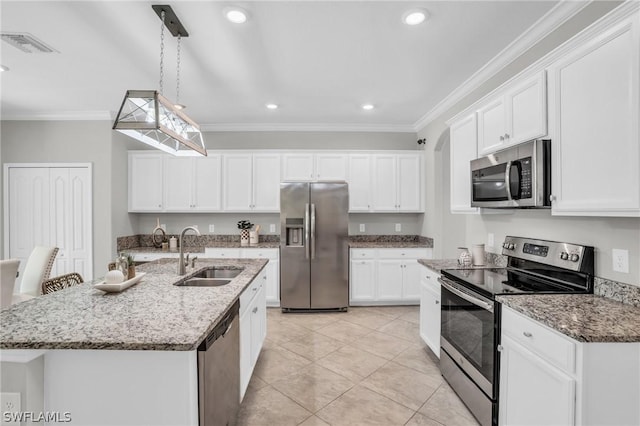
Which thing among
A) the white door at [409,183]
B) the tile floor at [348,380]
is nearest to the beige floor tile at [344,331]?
the tile floor at [348,380]

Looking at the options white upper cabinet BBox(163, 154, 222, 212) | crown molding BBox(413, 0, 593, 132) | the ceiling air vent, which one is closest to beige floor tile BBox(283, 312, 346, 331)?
white upper cabinet BBox(163, 154, 222, 212)

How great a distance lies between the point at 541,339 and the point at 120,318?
6.64ft

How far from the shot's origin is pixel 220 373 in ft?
4.95

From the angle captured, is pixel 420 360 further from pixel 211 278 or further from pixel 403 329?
pixel 211 278

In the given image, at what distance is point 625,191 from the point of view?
4.66 feet

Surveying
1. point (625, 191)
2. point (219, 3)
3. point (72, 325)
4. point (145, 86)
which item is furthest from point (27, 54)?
point (625, 191)

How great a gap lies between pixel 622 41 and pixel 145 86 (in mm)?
4038

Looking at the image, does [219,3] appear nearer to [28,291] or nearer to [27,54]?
[27,54]

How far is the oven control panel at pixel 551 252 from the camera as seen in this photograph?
1.84m

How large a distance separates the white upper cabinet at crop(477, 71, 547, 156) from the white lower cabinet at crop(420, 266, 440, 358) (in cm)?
122

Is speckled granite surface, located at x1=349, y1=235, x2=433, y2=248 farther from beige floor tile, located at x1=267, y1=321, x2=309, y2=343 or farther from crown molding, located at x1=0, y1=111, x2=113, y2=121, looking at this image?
crown molding, located at x1=0, y1=111, x2=113, y2=121

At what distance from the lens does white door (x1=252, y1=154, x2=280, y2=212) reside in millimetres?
4551

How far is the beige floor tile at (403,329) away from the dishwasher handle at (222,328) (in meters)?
2.21

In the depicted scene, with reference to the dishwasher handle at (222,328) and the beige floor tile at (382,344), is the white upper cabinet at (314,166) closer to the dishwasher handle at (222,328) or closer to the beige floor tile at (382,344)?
the beige floor tile at (382,344)
